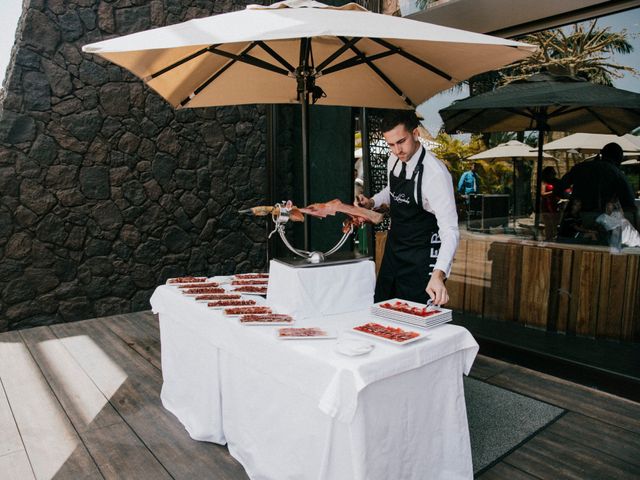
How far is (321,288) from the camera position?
2.28 meters

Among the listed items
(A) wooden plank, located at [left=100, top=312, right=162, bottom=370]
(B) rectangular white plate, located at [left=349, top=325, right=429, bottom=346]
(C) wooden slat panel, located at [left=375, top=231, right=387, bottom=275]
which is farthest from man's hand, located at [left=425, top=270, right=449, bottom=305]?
(C) wooden slat panel, located at [left=375, top=231, right=387, bottom=275]

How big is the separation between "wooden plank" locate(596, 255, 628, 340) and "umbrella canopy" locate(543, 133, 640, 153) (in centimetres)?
73

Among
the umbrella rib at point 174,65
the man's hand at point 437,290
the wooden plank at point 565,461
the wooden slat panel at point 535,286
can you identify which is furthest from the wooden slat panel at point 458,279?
the umbrella rib at point 174,65

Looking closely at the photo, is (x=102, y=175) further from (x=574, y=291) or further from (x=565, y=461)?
(x=565, y=461)

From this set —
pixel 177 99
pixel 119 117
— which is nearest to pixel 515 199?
pixel 177 99

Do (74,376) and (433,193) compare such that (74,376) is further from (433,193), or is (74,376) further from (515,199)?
(515,199)

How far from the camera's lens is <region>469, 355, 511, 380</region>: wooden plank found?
3.63 m

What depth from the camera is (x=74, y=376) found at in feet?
11.6

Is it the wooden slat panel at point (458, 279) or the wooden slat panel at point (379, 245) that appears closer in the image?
the wooden slat panel at point (458, 279)

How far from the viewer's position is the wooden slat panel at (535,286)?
3.80m

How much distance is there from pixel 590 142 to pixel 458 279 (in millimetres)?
1568

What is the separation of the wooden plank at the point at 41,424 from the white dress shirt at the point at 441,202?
1928 millimetres

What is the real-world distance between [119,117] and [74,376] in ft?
8.73

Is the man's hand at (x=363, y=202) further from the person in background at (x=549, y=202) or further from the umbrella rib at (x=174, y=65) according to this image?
the person in background at (x=549, y=202)
